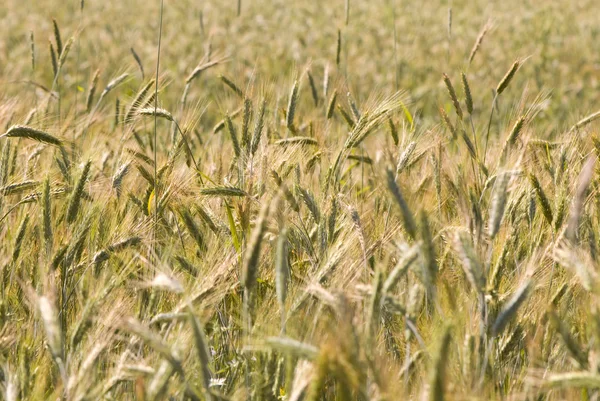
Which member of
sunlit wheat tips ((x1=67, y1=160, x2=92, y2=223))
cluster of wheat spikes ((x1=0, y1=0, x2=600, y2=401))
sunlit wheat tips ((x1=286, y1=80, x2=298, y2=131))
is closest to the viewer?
cluster of wheat spikes ((x1=0, y1=0, x2=600, y2=401))

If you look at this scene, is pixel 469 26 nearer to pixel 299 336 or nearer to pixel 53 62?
pixel 53 62

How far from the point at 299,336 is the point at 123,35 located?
7.78 m

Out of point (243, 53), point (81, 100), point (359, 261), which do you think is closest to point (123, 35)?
point (243, 53)

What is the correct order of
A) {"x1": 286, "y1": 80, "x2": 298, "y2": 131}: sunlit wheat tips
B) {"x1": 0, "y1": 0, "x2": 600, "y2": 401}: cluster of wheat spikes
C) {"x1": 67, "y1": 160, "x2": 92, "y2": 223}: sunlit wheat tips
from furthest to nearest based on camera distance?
{"x1": 286, "y1": 80, "x2": 298, "y2": 131}: sunlit wheat tips < {"x1": 67, "y1": 160, "x2": 92, "y2": 223}: sunlit wheat tips < {"x1": 0, "y1": 0, "x2": 600, "y2": 401}: cluster of wheat spikes

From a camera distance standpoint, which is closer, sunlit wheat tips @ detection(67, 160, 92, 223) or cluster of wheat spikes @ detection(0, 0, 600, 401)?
cluster of wheat spikes @ detection(0, 0, 600, 401)

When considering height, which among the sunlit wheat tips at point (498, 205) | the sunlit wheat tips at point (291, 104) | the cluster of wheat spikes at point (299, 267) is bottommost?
the cluster of wheat spikes at point (299, 267)

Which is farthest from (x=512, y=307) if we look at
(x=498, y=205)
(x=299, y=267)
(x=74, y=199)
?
(x=74, y=199)

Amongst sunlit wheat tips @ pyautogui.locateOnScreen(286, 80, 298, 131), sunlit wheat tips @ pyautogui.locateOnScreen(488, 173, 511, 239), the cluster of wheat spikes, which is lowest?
the cluster of wheat spikes

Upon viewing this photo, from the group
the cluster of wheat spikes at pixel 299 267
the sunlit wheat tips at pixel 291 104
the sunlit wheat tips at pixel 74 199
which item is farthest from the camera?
the sunlit wheat tips at pixel 291 104

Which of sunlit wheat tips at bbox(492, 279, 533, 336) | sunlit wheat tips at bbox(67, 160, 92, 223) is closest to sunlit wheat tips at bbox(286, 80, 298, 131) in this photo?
sunlit wheat tips at bbox(67, 160, 92, 223)

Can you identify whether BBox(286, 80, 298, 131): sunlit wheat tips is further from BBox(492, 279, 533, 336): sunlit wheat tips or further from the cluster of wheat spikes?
BBox(492, 279, 533, 336): sunlit wheat tips

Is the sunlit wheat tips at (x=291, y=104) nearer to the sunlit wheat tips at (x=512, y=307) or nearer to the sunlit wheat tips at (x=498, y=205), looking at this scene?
the sunlit wheat tips at (x=498, y=205)

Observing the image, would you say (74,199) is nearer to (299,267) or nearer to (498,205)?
(299,267)

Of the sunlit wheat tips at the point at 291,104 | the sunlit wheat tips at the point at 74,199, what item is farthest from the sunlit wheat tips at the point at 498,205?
the sunlit wheat tips at the point at 291,104
